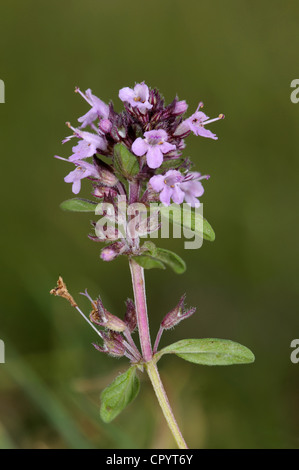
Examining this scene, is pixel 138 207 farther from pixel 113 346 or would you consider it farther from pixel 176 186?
pixel 113 346

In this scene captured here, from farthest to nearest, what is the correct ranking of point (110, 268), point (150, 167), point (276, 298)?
point (110, 268) → point (276, 298) → point (150, 167)

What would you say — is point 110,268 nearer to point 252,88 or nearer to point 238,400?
point 238,400

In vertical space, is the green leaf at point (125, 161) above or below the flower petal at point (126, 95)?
below

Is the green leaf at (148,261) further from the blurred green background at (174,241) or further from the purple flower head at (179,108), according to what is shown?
the blurred green background at (174,241)

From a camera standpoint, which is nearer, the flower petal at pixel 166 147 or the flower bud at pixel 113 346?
the flower petal at pixel 166 147

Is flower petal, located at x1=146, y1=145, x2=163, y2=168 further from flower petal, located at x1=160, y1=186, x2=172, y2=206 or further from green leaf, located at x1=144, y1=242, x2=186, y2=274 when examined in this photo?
green leaf, located at x1=144, y1=242, x2=186, y2=274

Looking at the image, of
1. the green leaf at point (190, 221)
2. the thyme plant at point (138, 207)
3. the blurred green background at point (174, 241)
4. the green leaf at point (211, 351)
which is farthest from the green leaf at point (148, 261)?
the blurred green background at point (174, 241)

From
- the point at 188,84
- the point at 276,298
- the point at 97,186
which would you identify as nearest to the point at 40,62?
the point at 188,84
